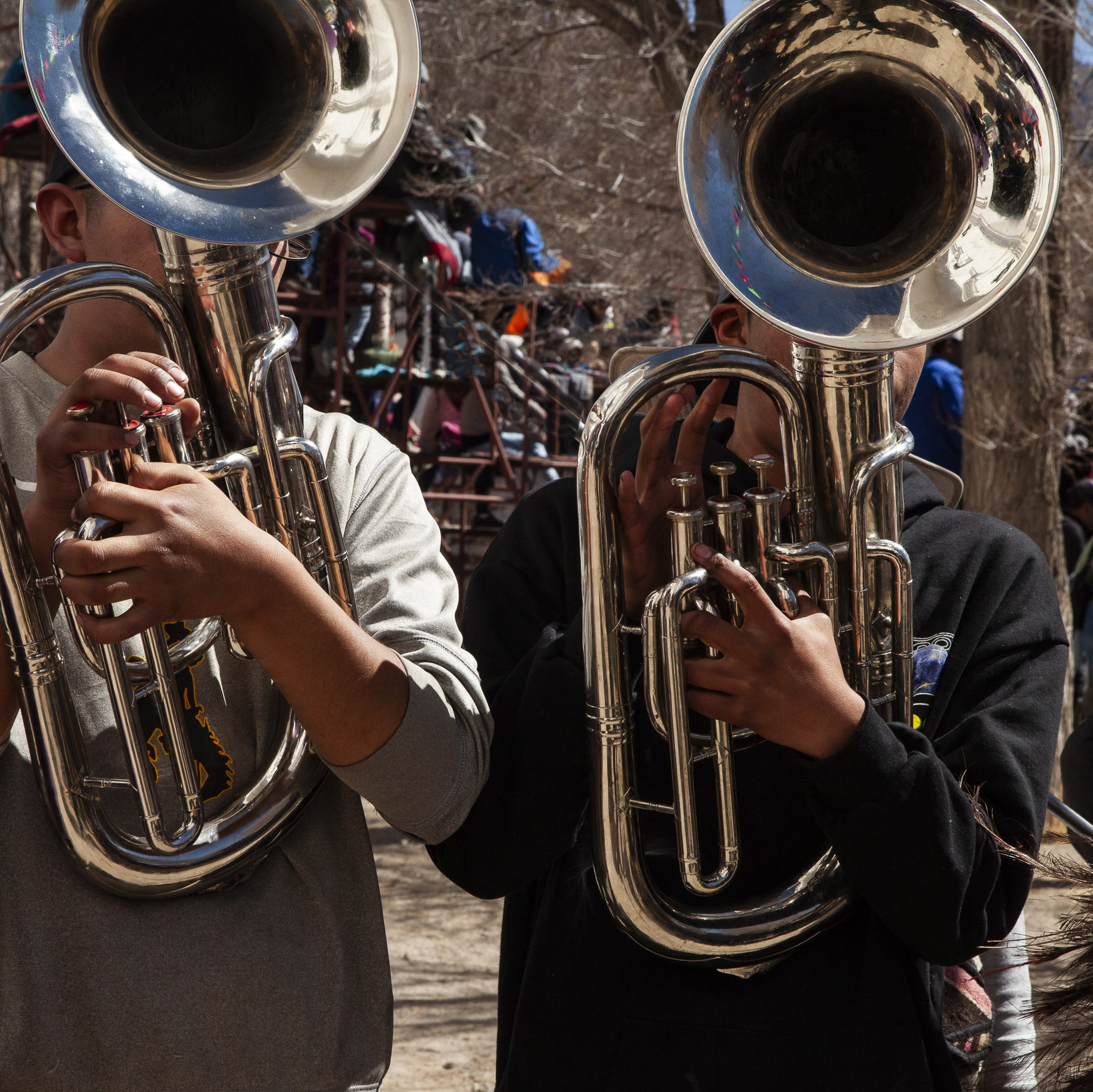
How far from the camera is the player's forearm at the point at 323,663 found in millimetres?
1173

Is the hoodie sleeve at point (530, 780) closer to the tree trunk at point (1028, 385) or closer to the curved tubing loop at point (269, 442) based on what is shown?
the curved tubing loop at point (269, 442)

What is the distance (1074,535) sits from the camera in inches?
249

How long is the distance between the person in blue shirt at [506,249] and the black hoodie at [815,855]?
17.8 feet

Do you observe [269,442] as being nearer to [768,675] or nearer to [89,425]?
[89,425]

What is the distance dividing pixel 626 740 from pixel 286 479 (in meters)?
0.47

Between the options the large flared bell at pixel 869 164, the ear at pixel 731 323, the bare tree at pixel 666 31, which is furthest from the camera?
the bare tree at pixel 666 31

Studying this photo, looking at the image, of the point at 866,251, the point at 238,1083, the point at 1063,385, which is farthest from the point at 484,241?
the point at 238,1083

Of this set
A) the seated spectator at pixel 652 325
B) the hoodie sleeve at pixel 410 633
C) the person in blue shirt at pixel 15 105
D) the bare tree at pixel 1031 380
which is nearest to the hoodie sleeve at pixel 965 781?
the hoodie sleeve at pixel 410 633

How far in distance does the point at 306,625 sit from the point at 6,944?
1.45 feet

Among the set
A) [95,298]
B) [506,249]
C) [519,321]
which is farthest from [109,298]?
[519,321]

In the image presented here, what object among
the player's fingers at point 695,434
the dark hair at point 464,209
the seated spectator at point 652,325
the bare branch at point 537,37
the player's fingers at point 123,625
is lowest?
the player's fingers at point 123,625

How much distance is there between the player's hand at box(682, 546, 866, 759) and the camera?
4.22 ft

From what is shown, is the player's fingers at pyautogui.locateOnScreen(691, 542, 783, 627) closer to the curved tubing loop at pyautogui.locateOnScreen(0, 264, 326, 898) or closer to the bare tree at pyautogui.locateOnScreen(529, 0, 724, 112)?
the curved tubing loop at pyautogui.locateOnScreen(0, 264, 326, 898)

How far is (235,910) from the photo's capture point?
1287 millimetres
